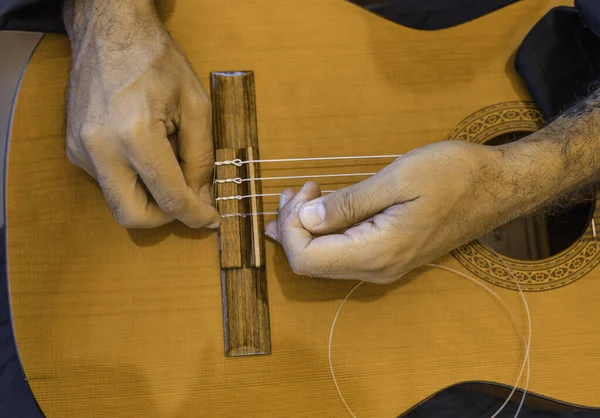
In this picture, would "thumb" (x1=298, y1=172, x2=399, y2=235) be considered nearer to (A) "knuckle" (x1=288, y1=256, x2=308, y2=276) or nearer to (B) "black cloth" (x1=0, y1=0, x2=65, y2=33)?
(A) "knuckle" (x1=288, y1=256, x2=308, y2=276)

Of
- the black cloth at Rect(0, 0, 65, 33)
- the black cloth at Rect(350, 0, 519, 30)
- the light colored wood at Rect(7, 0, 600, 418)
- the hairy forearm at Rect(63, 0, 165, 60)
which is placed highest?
the black cloth at Rect(350, 0, 519, 30)

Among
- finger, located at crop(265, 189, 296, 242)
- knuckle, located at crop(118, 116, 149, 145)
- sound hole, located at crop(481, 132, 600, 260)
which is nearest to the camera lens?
knuckle, located at crop(118, 116, 149, 145)

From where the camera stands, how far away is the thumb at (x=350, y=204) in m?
0.92

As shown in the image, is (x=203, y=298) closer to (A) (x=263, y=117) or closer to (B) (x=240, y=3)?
(A) (x=263, y=117)

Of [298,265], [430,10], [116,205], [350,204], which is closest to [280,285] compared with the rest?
[298,265]

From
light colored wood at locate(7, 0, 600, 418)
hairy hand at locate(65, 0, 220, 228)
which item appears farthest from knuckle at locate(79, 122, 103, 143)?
light colored wood at locate(7, 0, 600, 418)

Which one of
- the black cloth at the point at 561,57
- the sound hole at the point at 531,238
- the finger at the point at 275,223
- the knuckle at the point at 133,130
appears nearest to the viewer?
the knuckle at the point at 133,130

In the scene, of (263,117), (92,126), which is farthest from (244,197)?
(92,126)

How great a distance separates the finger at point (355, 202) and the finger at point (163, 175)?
19 cm

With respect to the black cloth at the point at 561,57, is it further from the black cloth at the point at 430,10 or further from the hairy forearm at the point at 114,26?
the hairy forearm at the point at 114,26

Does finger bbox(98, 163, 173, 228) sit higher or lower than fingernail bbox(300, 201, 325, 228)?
higher

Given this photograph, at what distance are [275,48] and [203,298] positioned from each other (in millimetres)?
498

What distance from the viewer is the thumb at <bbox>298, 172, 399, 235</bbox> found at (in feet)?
3.03

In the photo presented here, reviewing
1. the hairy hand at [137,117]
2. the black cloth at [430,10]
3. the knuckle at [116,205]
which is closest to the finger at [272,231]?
the hairy hand at [137,117]
